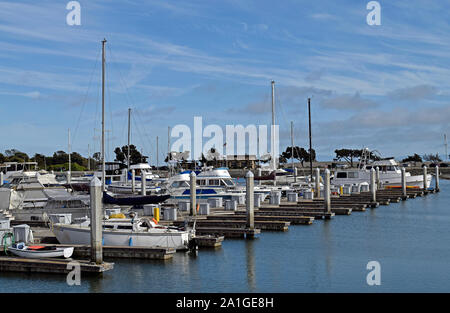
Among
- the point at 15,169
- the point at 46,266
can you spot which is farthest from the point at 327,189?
the point at 15,169

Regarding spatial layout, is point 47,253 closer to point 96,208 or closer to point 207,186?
point 96,208

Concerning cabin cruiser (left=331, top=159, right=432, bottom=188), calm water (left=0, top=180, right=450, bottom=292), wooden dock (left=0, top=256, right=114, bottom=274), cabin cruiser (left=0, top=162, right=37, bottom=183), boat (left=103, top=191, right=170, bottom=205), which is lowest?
calm water (left=0, top=180, right=450, bottom=292)

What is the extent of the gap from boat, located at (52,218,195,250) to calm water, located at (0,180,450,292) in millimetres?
961

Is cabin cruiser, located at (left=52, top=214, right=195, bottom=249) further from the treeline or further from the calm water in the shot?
the treeline

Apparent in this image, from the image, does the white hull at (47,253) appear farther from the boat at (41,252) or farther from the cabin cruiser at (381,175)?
the cabin cruiser at (381,175)

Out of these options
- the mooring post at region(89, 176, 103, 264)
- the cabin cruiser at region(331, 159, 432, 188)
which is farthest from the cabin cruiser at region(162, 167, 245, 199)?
the mooring post at region(89, 176, 103, 264)

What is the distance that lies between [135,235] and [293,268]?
7.67 meters

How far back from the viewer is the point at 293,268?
974 inches

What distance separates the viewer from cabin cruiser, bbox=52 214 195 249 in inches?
1052

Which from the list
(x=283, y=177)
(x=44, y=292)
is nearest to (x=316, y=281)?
(x=44, y=292)

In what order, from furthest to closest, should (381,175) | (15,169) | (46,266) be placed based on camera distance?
(15,169)
(381,175)
(46,266)

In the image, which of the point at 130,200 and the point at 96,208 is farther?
the point at 130,200

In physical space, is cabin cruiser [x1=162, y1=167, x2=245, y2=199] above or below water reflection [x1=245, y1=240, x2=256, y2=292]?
above
